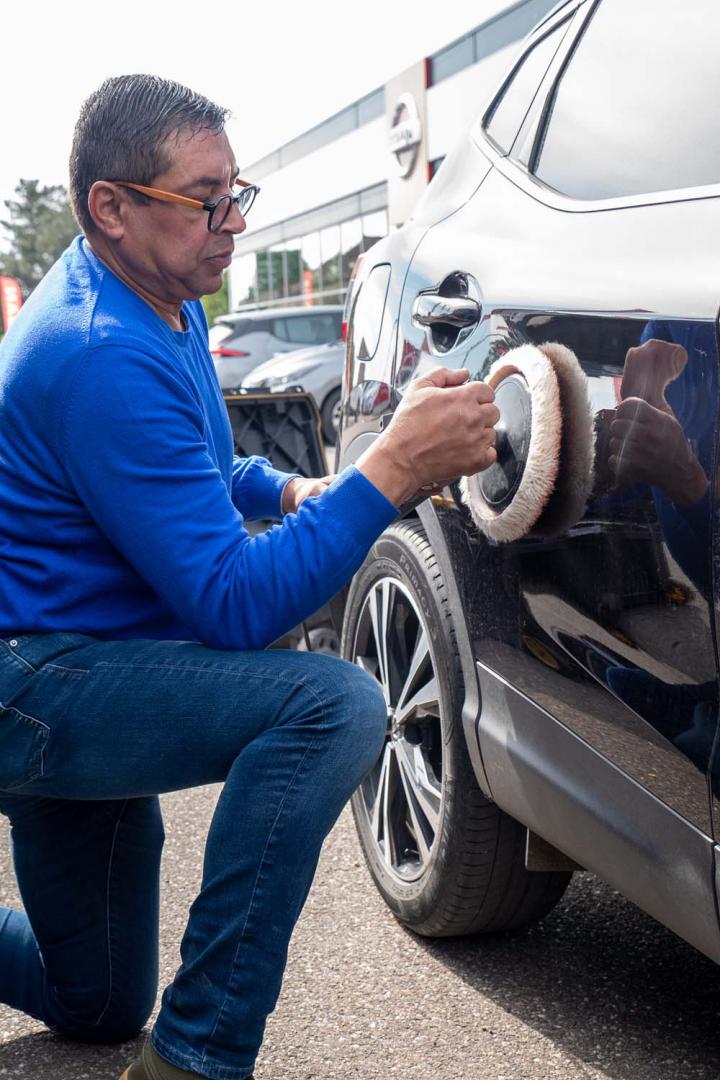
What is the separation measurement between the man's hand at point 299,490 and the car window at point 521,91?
0.71 metres

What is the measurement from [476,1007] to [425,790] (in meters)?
0.39

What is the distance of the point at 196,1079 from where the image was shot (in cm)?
174

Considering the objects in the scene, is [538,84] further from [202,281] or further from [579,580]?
[579,580]

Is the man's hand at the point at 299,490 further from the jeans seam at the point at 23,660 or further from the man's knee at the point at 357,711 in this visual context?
the jeans seam at the point at 23,660

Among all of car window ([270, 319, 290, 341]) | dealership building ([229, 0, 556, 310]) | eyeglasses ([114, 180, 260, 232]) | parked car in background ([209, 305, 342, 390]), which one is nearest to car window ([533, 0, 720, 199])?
eyeglasses ([114, 180, 260, 232])

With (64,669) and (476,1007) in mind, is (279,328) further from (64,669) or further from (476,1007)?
(64,669)

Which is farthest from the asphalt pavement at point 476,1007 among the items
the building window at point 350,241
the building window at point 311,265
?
the building window at point 311,265

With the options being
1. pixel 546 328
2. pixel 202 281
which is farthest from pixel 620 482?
pixel 202 281

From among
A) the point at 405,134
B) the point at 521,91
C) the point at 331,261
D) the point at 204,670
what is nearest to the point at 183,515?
the point at 204,670

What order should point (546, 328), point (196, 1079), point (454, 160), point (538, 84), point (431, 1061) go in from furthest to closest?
point (454, 160), point (538, 84), point (431, 1061), point (546, 328), point (196, 1079)

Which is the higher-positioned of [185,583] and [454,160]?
[454,160]

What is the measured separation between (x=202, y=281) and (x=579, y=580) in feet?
2.33

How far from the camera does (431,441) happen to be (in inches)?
70.2

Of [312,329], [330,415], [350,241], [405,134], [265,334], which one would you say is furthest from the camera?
[350,241]
